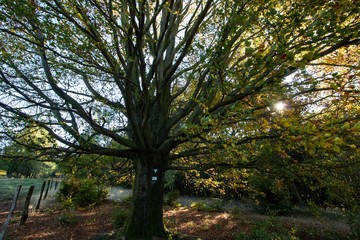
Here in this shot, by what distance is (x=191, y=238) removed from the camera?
6.73m

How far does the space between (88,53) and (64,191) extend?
13.9 metres

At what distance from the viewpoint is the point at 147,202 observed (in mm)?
5957

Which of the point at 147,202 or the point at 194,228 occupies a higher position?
the point at 147,202

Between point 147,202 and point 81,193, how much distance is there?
953cm

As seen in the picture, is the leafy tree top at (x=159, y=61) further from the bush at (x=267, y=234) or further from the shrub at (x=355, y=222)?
the shrub at (x=355, y=222)

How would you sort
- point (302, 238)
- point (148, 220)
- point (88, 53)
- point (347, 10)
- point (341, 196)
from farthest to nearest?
point (302, 238), point (341, 196), point (148, 220), point (88, 53), point (347, 10)

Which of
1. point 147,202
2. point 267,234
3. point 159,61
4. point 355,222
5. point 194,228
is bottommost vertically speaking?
point 194,228

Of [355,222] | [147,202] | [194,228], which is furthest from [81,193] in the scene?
[355,222]

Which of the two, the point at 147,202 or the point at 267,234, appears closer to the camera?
the point at 147,202

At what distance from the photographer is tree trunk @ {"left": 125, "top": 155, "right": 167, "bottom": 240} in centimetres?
583

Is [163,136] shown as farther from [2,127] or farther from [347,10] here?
[347,10]

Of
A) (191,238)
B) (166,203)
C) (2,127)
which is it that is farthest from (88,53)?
(166,203)

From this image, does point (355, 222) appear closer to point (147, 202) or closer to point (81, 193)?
point (147, 202)

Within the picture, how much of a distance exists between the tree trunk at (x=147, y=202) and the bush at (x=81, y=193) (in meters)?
7.77
